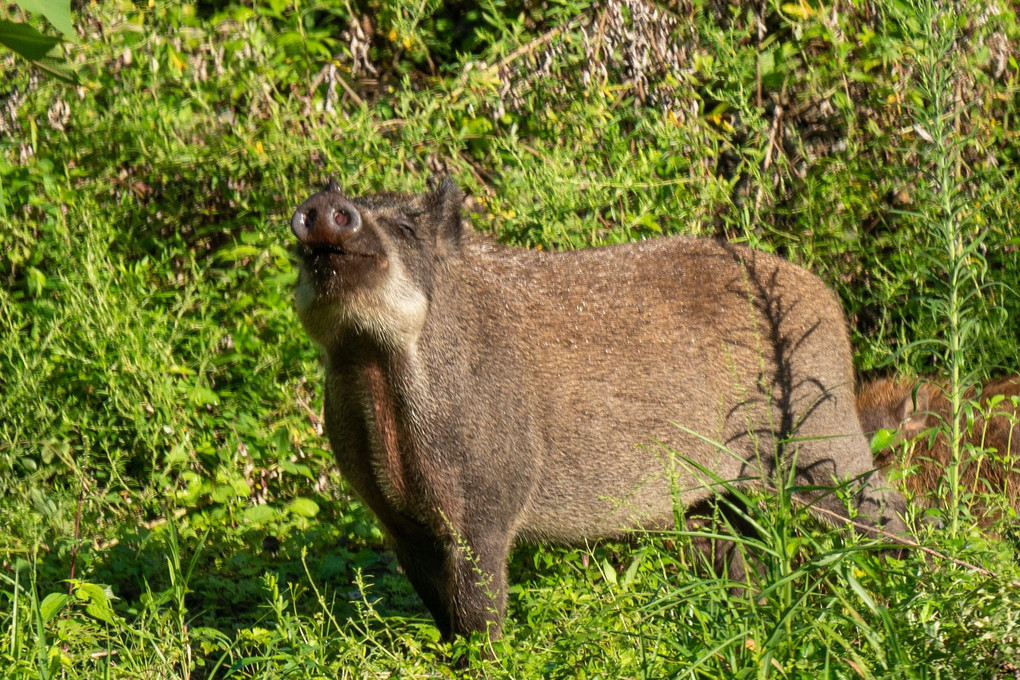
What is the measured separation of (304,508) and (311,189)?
6.19 ft

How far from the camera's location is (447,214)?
189 inches

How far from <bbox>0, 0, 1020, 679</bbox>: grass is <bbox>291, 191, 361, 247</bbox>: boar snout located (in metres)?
1.76

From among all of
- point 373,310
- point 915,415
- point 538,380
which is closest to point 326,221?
point 373,310

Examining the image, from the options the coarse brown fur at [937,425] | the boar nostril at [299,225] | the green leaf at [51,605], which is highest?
the boar nostril at [299,225]

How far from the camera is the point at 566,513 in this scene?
4969 millimetres

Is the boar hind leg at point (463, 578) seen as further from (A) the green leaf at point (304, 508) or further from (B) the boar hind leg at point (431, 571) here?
(A) the green leaf at point (304, 508)

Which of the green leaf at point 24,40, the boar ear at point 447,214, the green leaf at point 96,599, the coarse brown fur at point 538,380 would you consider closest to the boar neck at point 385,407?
the coarse brown fur at point 538,380

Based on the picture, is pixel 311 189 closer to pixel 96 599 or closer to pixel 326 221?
pixel 326 221

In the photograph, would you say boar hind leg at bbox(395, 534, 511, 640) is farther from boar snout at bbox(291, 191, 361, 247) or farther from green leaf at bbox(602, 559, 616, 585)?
boar snout at bbox(291, 191, 361, 247)

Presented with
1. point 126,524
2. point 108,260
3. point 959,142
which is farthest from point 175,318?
point 959,142

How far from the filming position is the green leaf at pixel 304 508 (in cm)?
622

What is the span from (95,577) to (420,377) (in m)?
1.88

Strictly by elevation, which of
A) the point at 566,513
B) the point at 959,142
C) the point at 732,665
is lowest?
the point at 566,513

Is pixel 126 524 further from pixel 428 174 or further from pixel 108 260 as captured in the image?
pixel 428 174
